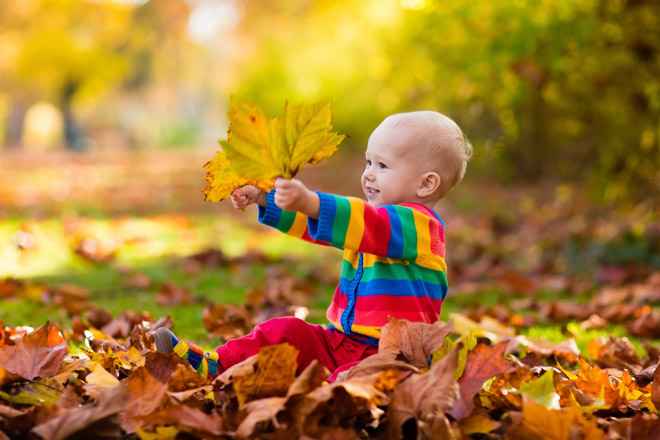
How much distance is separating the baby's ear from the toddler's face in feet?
0.05

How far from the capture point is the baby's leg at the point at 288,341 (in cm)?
206

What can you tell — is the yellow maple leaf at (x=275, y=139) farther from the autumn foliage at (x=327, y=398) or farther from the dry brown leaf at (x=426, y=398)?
the dry brown leaf at (x=426, y=398)

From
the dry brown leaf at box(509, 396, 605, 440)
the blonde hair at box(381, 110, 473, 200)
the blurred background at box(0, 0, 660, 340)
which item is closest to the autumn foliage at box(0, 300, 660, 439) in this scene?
the dry brown leaf at box(509, 396, 605, 440)

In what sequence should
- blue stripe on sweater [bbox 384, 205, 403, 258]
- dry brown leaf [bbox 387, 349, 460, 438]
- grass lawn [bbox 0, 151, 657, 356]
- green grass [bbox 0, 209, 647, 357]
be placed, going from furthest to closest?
grass lawn [bbox 0, 151, 657, 356], green grass [bbox 0, 209, 647, 357], blue stripe on sweater [bbox 384, 205, 403, 258], dry brown leaf [bbox 387, 349, 460, 438]

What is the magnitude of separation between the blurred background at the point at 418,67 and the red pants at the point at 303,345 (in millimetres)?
3229

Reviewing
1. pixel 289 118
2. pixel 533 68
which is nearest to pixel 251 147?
pixel 289 118

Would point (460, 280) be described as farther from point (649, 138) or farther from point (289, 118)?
point (289, 118)

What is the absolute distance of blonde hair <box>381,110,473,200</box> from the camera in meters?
2.04

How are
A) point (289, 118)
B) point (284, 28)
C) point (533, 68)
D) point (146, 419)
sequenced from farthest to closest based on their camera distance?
point (284, 28), point (533, 68), point (289, 118), point (146, 419)

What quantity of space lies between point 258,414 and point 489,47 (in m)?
4.65

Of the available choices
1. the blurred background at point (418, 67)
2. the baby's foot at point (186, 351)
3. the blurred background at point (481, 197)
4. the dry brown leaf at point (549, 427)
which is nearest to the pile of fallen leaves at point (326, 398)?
the dry brown leaf at point (549, 427)

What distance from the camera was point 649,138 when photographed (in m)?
5.53

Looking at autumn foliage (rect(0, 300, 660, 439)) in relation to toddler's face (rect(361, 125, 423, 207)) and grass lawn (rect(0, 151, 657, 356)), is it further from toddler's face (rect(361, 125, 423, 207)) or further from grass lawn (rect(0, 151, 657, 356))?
grass lawn (rect(0, 151, 657, 356))

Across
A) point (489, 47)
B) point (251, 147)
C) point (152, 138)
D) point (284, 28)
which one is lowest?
point (152, 138)
